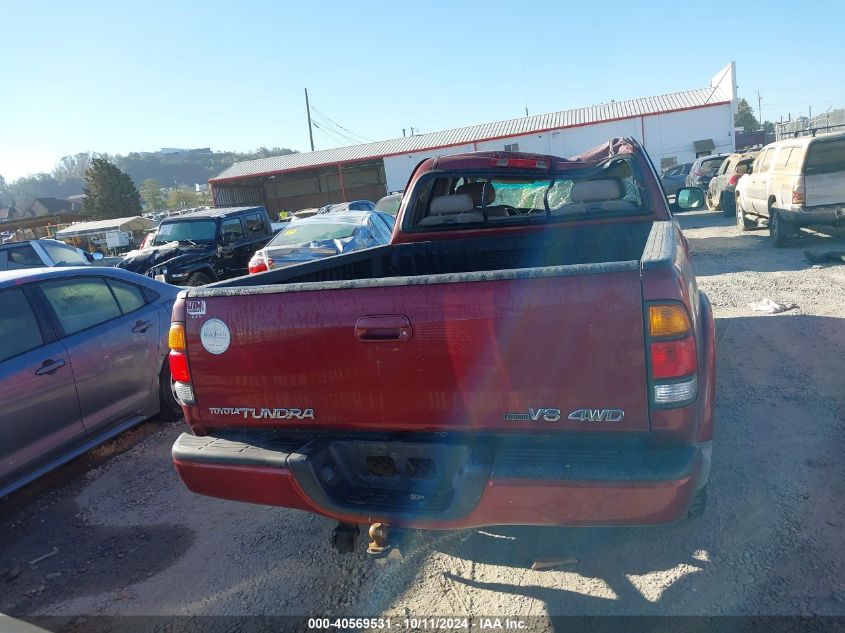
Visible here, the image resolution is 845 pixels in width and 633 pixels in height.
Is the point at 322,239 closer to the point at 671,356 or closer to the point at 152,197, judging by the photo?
the point at 671,356

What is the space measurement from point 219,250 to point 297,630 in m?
10.2

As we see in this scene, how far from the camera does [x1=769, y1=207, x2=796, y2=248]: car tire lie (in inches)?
428

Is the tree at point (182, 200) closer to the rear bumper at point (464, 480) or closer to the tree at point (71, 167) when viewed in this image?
the tree at point (71, 167)

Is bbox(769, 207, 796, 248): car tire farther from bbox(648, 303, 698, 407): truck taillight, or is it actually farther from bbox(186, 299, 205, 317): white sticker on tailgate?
bbox(186, 299, 205, 317): white sticker on tailgate

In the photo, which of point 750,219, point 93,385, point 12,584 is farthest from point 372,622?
point 750,219

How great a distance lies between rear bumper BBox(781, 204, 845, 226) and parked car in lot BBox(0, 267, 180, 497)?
402 inches

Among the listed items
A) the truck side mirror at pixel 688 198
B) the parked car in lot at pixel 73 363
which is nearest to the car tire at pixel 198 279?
the parked car in lot at pixel 73 363

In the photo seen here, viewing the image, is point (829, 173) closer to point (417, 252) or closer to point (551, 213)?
point (551, 213)

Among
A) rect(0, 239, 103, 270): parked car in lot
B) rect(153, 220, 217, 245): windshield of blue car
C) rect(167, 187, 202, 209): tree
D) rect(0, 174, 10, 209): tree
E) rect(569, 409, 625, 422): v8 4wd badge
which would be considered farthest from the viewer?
rect(0, 174, 10, 209): tree

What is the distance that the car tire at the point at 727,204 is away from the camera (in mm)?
17094

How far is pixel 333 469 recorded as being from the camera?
2.54 meters

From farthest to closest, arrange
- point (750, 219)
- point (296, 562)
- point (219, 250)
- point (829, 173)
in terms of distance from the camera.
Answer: point (750, 219) → point (219, 250) → point (829, 173) → point (296, 562)

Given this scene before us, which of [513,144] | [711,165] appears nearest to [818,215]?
[711,165]

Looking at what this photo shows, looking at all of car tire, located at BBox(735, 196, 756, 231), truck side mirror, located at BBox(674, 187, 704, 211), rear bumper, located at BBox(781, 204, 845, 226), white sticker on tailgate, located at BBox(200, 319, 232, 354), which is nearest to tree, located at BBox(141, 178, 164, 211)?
car tire, located at BBox(735, 196, 756, 231)
